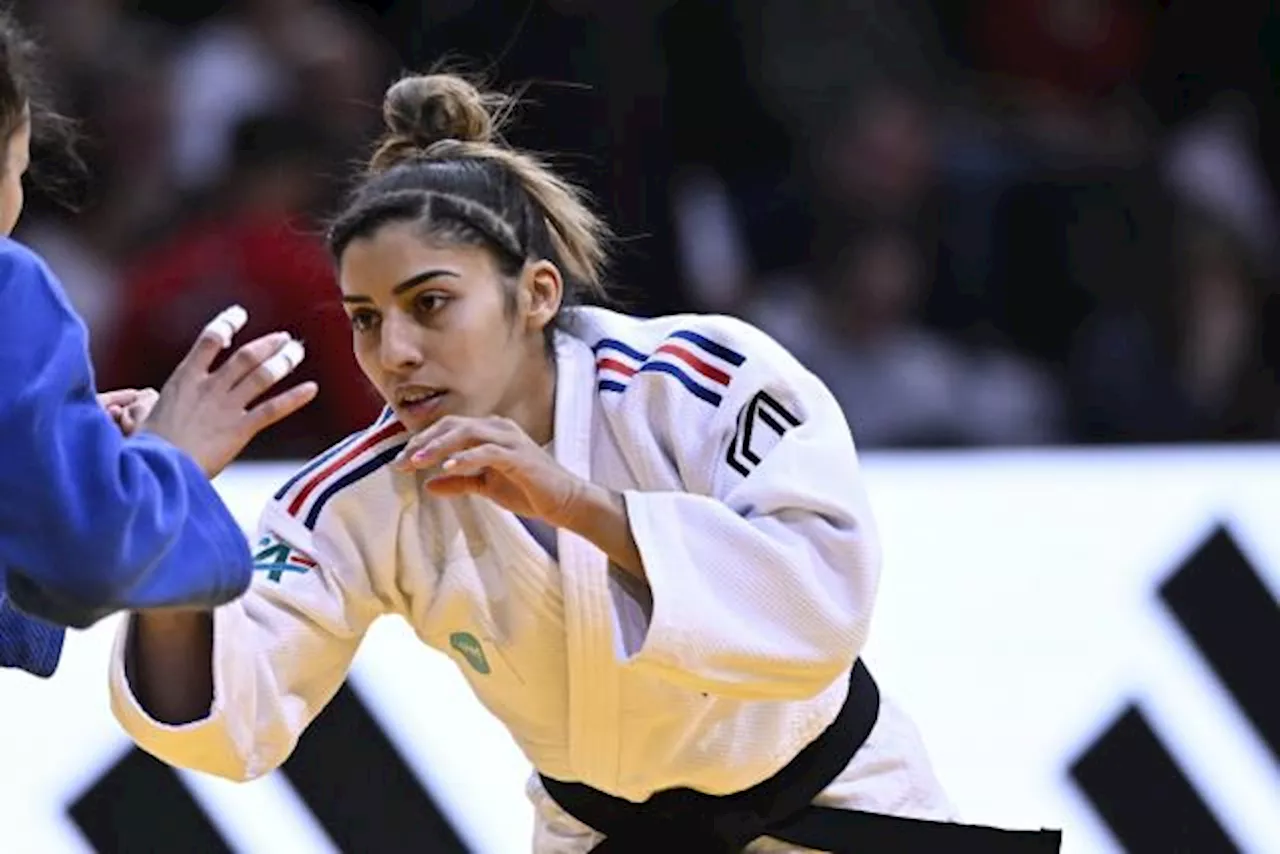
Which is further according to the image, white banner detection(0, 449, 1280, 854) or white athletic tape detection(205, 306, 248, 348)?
white banner detection(0, 449, 1280, 854)

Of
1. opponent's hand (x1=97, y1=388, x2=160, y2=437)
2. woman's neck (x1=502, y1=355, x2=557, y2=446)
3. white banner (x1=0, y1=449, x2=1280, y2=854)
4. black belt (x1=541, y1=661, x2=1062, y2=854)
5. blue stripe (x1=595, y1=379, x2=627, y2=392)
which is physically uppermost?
opponent's hand (x1=97, y1=388, x2=160, y2=437)

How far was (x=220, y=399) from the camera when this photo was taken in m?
3.15

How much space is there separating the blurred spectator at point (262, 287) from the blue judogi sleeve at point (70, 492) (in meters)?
2.25

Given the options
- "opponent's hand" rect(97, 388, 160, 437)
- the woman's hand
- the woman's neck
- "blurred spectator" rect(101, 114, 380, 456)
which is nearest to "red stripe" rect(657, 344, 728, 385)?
the woman's neck

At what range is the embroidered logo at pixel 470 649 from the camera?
3.56 metres

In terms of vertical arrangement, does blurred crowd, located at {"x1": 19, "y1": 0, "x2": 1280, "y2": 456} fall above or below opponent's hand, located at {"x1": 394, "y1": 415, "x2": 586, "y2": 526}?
below

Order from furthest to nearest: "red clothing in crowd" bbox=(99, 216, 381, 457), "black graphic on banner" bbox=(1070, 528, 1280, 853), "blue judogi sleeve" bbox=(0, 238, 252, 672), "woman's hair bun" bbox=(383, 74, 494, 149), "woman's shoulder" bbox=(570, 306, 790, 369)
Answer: "red clothing in crowd" bbox=(99, 216, 381, 457) → "black graphic on banner" bbox=(1070, 528, 1280, 853) → "woman's hair bun" bbox=(383, 74, 494, 149) → "woman's shoulder" bbox=(570, 306, 790, 369) → "blue judogi sleeve" bbox=(0, 238, 252, 672)

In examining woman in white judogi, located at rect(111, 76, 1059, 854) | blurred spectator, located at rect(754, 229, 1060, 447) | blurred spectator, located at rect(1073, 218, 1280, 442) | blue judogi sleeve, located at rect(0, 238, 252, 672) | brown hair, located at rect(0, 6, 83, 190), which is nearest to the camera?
blue judogi sleeve, located at rect(0, 238, 252, 672)

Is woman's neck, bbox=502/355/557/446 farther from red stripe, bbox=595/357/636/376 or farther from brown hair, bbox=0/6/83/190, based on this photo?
brown hair, bbox=0/6/83/190

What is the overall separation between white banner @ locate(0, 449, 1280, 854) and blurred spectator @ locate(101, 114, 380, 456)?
626 mm

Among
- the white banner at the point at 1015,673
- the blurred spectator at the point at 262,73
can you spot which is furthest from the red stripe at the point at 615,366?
the blurred spectator at the point at 262,73

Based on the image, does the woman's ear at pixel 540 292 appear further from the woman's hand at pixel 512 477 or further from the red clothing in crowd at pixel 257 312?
the red clothing in crowd at pixel 257 312

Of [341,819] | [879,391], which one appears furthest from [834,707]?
[879,391]

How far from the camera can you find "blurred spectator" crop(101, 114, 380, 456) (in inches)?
215
